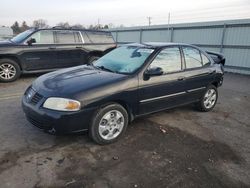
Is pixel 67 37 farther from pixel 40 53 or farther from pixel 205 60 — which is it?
pixel 205 60

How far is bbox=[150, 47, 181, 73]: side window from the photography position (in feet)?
15.4

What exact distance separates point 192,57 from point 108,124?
8.63ft

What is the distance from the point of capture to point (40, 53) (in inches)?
351

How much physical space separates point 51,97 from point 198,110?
146 inches

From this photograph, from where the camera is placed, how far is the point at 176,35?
15344 millimetres

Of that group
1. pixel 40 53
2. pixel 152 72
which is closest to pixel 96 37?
pixel 40 53

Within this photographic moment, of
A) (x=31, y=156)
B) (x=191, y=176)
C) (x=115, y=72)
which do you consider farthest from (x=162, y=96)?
(x=31, y=156)

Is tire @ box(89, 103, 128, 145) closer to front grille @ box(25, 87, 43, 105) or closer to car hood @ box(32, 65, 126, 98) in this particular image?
car hood @ box(32, 65, 126, 98)

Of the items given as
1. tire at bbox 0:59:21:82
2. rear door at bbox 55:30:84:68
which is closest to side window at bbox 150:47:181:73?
rear door at bbox 55:30:84:68

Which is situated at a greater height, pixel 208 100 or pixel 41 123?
pixel 41 123

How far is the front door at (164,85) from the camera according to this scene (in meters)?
4.46

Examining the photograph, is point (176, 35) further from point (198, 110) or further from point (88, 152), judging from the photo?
point (88, 152)

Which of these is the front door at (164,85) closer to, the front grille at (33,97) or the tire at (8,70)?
the front grille at (33,97)

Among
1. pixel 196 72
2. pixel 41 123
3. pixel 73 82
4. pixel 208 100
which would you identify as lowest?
pixel 208 100
